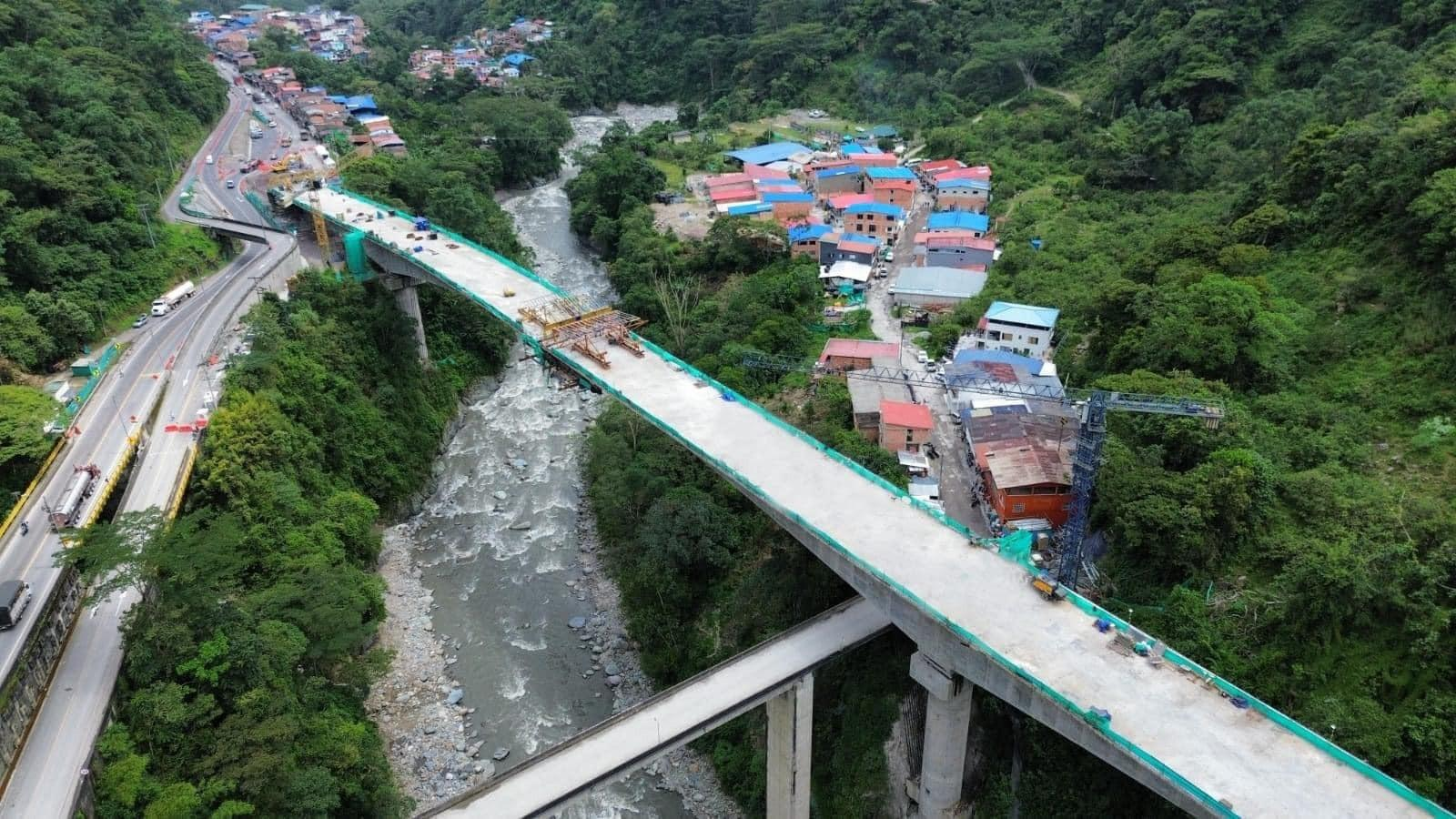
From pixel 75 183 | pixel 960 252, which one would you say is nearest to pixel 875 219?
pixel 960 252

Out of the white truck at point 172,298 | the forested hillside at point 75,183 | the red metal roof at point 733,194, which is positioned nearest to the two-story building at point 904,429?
the forested hillside at point 75,183

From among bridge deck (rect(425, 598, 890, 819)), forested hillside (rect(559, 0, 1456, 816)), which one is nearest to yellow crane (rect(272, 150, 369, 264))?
forested hillside (rect(559, 0, 1456, 816))

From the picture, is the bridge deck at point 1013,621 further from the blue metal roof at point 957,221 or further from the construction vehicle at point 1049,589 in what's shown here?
the blue metal roof at point 957,221

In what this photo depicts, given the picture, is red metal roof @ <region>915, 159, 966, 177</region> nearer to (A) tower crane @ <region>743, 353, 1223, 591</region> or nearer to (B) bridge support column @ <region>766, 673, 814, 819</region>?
(A) tower crane @ <region>743, 353, 1223, 591</region>

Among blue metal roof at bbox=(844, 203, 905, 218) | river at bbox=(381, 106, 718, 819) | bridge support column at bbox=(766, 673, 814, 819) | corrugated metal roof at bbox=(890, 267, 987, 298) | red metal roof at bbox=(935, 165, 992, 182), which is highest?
red metal roof at bbox=(935, 165, 992, 182)

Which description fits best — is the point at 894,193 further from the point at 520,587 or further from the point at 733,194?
the point at 520,587
